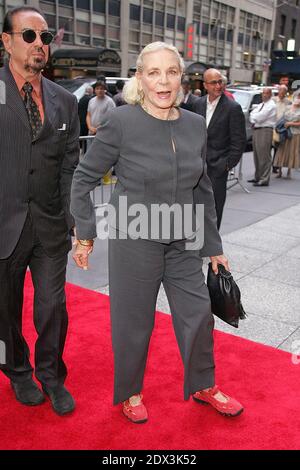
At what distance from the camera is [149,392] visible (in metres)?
3.07

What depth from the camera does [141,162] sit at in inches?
92.7

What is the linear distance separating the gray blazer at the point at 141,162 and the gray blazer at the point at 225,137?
3126 mm

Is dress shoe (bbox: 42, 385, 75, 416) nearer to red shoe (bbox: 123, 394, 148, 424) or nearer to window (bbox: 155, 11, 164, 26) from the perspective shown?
red shoe (bbox: 123, 394, 148, 424)

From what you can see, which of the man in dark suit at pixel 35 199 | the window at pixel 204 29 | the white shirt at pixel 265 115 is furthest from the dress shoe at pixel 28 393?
the window at pixel 204 29

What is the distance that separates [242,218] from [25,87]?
5578mm

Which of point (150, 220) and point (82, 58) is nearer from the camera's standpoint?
point (150, 220)

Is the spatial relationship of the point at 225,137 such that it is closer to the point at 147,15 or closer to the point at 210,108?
the point at 210,108

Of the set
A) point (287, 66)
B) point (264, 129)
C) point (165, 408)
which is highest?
point (287, 66)

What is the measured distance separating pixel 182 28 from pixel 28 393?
1560 inches

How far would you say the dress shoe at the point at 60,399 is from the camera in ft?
9.23

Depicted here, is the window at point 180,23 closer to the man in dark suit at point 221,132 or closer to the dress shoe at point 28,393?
the man in dark suit at point 221,132

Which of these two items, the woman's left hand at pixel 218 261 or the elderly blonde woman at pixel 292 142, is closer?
the woman's left hand at pixel 218 261

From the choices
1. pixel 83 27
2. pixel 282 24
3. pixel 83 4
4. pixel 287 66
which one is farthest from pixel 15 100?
pixel 282 24

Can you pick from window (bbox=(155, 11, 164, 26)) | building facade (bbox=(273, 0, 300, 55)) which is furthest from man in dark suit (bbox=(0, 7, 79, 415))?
building facade (bbox=(273, 0, 300, 55))
